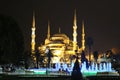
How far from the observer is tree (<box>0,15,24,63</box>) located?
56.4 m

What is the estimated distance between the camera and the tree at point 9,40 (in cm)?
5641

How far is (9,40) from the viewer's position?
57.3 metres

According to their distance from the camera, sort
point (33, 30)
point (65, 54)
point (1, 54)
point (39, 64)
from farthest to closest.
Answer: point (65, 54) < point (33, 30) < point (39, 64) < point (1, 54)

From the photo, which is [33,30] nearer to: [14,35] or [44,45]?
[44,45]

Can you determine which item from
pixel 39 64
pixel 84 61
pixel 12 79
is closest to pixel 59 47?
pixel 39 64

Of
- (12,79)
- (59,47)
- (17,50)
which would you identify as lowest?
(12,79)

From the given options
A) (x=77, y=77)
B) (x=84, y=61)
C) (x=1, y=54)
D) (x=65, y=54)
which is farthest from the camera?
(x=65, y=54)

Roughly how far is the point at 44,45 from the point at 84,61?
282ft

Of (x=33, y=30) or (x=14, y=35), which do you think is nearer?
(x=14, y=35)

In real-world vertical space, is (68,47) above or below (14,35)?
above

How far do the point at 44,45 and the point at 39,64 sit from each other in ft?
183

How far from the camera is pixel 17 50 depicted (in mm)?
59844

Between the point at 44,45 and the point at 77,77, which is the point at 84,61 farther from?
the point at 44,45

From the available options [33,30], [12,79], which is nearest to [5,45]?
[12,79]
